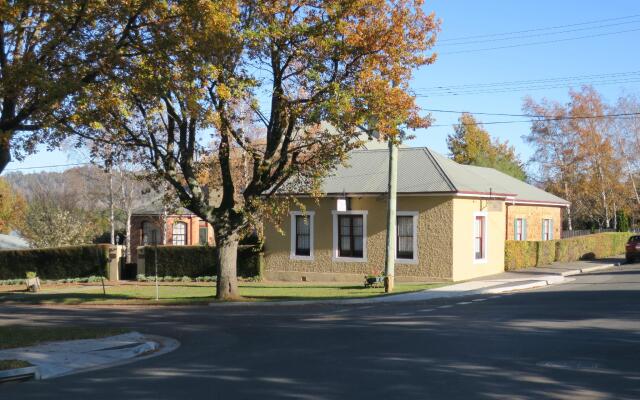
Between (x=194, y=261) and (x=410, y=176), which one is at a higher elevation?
(x=410, y=176)

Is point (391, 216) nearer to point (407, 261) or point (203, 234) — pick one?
point (407, 261)

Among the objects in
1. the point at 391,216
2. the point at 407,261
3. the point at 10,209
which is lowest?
the point at 407,261

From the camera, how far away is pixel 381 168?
33.8 meters

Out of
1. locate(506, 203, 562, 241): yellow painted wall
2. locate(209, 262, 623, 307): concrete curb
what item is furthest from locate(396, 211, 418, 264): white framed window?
locate(506, 203, 562, 241): yellow painted wall

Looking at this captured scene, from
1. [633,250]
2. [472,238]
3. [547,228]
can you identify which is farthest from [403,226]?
[633,250]

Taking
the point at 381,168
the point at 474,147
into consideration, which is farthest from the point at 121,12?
the point at 474,147

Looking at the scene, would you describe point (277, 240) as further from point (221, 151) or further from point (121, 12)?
point (121, 12)

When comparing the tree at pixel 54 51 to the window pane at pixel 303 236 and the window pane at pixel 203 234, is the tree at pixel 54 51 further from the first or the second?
the window pane at pixel 203 234

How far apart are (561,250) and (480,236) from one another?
9.77 m

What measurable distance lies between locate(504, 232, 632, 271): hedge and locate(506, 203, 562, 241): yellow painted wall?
63.0 inches

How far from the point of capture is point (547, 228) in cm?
4278

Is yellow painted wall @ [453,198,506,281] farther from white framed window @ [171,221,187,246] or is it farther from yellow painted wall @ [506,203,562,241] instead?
white framed window @ [171,221,187,246]

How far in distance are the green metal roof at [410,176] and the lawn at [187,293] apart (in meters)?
4.27

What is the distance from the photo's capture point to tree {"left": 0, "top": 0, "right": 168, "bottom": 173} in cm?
1480
